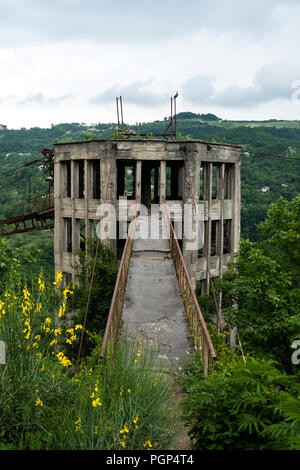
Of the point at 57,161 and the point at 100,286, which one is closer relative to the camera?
the point at 100,286

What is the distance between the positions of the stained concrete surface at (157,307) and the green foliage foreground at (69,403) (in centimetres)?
125

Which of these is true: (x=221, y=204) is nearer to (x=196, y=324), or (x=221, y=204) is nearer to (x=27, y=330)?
(x=196, y=324)

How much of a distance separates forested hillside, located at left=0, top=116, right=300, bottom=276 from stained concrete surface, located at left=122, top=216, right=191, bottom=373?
12.5 m

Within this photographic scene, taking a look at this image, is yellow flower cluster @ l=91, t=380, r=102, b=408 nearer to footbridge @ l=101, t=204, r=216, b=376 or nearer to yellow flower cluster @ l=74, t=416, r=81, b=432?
yellow flower cluster @ l=74, t=416, r=81, b=432

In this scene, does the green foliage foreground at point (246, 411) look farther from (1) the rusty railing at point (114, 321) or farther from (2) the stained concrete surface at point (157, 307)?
(1) the rusty railing at point (114, 321)

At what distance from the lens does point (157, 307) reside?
36.2 feet

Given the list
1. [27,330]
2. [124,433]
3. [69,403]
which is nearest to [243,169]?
[27,330]

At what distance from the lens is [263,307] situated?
17.9m

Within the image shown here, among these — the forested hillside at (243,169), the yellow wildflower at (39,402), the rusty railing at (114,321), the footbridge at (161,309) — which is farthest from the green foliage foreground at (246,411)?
the forested hillside at (243,169)

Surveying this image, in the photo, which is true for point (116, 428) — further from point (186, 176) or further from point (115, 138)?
point (115, 138)

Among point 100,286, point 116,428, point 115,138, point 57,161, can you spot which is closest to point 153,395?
point 116,428

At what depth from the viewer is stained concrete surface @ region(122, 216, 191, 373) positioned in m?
9.31
